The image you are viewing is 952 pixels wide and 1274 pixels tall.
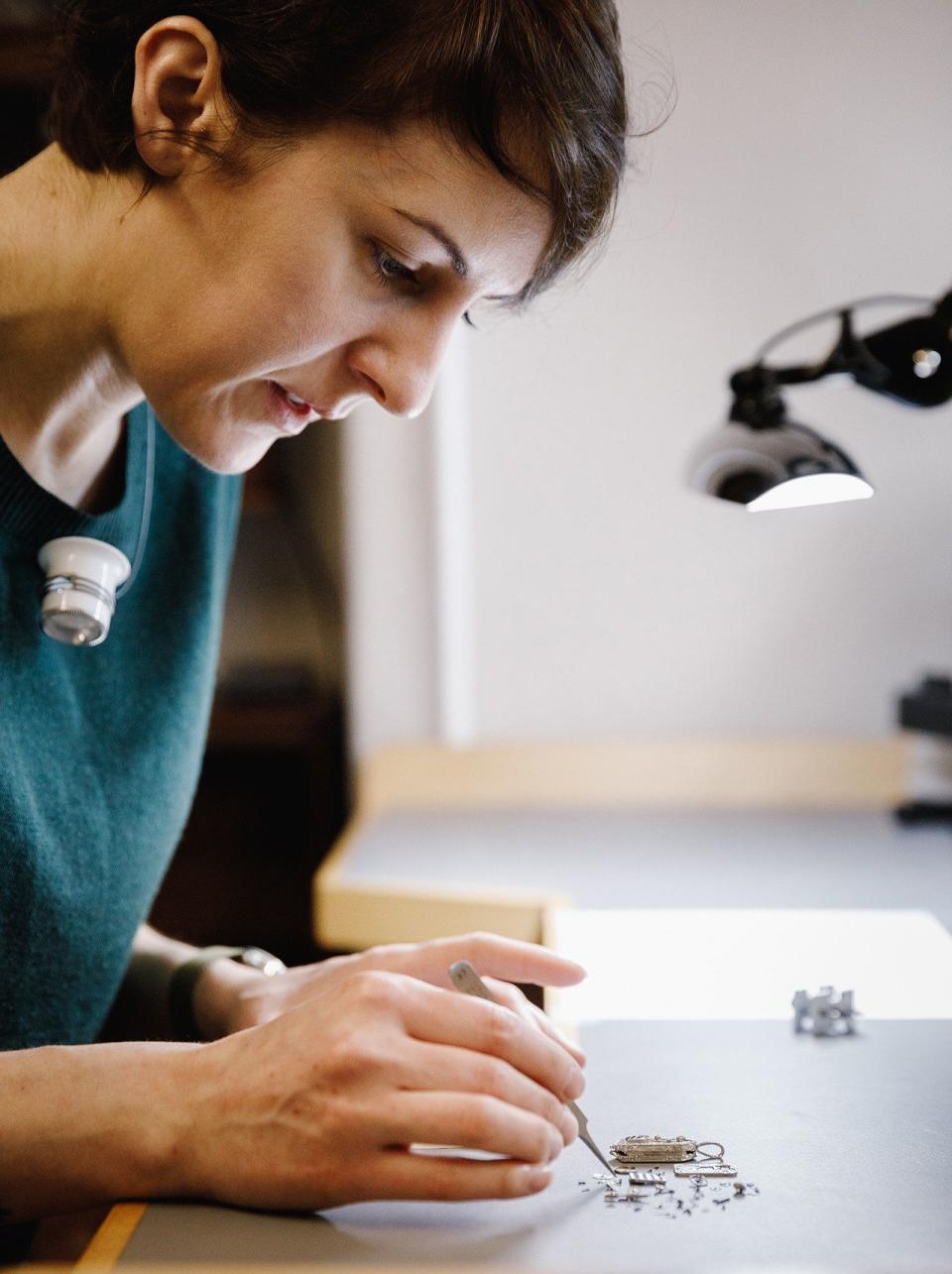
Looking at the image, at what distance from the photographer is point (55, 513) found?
0.89m

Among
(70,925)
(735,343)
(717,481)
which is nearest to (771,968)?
(717,481)

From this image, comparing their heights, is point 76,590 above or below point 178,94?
below

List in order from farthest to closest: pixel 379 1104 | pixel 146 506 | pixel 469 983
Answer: pixel 146 506, pixel 469 983, pixel 379 1104

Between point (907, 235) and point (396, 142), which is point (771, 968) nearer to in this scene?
point (396, 142)

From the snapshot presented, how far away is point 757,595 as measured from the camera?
1.78m

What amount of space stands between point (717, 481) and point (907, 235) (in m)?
0.80

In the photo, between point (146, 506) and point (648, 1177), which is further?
point (146, 506)

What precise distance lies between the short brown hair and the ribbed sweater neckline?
0.98 feet

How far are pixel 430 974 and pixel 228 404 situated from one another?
1.33 ft

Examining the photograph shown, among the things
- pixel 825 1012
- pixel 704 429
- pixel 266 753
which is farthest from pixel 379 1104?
pixel 266 753

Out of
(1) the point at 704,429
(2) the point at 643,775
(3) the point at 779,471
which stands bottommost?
(2) the point at 643,775

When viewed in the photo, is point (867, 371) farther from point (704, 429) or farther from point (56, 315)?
point (56, 315)

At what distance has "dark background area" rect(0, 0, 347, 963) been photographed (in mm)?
2062

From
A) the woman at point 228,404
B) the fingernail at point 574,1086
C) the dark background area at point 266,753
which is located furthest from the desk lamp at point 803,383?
the dark background area at point 266,753
